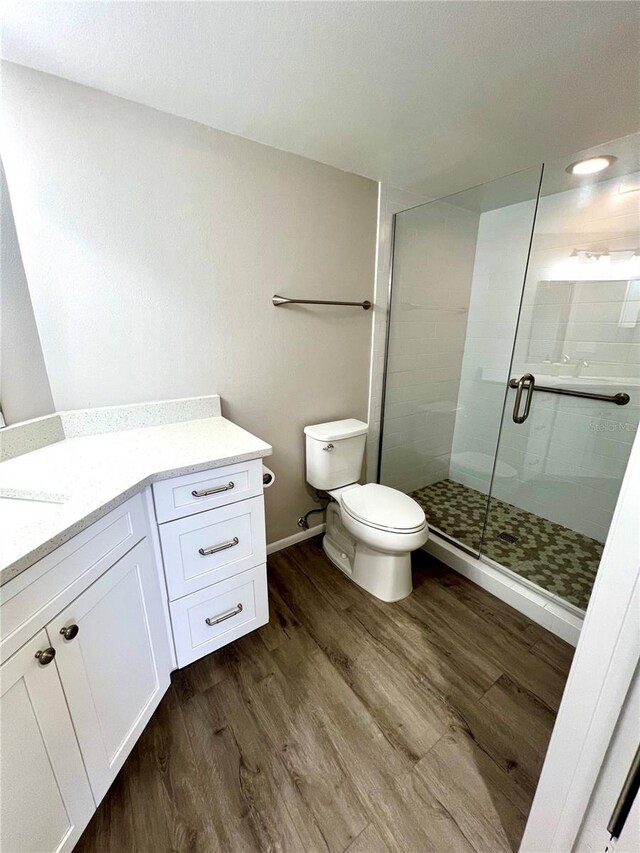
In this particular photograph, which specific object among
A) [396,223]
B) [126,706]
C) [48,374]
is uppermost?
[396,223]

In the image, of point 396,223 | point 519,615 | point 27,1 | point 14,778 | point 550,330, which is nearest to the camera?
point 14,778

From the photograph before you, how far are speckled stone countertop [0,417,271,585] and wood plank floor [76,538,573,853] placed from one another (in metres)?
0.85

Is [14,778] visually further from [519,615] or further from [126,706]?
[519,615]

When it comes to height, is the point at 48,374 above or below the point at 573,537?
above

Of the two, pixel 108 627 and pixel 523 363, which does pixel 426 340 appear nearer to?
pixel 523 363

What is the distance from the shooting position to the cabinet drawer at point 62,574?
64 centimetres

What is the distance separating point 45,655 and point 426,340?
2.30m

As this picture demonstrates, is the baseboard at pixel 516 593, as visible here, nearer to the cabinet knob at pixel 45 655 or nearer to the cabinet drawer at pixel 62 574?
the cabinet drawer at pixel 62 574

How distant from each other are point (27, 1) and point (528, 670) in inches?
101

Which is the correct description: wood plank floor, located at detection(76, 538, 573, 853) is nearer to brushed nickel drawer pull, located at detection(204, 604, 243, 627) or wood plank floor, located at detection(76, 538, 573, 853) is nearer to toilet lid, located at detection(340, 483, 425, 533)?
brushed nickel drawer pull, located at detection(204, 604, 243, 627)

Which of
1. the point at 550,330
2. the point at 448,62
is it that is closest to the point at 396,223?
the point at 448,62

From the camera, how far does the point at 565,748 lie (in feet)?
2.22

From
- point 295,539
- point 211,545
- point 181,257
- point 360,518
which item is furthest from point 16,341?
point 295,539

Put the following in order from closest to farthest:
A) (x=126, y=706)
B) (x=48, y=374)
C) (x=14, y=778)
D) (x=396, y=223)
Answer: (x=14, y=778) < (x=126, y=706) < (x=48, y=374) < (x=396, y=223)
